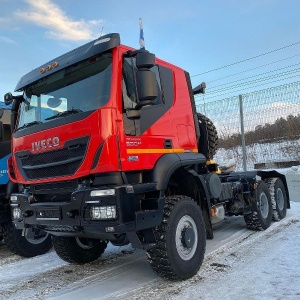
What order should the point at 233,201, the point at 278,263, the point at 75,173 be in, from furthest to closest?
the point at 233,201
the point at 278,263
the point at 75,173

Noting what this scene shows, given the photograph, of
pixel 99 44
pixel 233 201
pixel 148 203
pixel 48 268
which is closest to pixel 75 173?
pixel 148 203

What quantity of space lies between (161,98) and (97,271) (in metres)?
2.54

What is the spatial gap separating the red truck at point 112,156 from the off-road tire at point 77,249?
845 mm

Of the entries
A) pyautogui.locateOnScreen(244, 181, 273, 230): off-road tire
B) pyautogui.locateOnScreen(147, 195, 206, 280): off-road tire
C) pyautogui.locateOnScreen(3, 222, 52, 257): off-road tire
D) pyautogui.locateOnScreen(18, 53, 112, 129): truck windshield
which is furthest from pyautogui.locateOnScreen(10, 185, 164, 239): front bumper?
pyautogui.locateOnScreen(244, 181, 273, 230): off-road tire

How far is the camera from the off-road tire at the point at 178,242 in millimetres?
4102

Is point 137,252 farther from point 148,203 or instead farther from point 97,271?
point 148,203

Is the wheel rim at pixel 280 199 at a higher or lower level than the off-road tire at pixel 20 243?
higher

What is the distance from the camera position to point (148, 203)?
13.7 ft

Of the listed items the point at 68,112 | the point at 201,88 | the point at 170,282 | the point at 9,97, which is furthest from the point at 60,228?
the point at 201,88

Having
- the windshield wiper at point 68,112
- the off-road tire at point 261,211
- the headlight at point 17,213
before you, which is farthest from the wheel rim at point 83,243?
the off-road tire at point 261,211

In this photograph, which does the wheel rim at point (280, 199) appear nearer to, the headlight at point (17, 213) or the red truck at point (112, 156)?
the red truck at point (112, 156)

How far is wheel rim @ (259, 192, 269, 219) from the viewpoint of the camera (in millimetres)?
7148

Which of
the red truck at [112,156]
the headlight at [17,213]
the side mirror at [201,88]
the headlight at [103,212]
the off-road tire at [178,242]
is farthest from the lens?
the side mirror at [201,88]

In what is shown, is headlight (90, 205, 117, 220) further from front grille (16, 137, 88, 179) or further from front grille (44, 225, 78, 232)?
front grille (16, 137, 88, 179)
